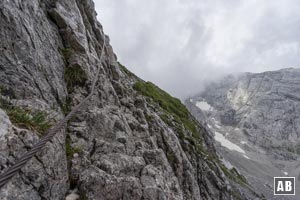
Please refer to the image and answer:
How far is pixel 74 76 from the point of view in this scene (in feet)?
56.5

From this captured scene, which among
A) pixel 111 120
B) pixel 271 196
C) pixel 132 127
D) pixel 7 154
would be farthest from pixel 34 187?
pixel 271 196

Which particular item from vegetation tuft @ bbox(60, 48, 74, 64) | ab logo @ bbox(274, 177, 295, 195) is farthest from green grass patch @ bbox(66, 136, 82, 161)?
ab logo @ bbox(274, 177, 295, 195)

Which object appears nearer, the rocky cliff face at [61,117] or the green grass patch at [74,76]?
the rocky cliff face at [61,117]

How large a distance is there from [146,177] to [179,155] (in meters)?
11.4

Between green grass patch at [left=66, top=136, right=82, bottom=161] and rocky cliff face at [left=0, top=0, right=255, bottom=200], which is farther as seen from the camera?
green grass patch at [left=66, top=136, right=82, bottom=161]

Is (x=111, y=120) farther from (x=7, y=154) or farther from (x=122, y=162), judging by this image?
(x=7, y=154)

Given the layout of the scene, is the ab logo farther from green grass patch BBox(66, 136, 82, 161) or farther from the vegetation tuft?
green grass patch BBox(66, 136, 82, 161)

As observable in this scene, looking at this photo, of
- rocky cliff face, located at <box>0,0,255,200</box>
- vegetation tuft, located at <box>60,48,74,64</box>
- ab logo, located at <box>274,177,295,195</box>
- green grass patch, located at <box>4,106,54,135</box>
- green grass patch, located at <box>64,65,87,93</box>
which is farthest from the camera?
ab logo, located at <box>274,177,295,195</box>

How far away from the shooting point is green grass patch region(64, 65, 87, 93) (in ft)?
54.2

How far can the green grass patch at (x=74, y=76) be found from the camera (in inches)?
650

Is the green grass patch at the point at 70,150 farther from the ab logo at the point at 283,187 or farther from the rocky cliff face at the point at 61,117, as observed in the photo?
the ab logo at the point at 283,187

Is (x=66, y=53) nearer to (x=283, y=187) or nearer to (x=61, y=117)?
(x=61, y=117)

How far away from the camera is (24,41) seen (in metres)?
13.1

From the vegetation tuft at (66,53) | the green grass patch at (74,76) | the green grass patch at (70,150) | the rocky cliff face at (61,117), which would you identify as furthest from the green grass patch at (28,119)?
the vegetation tuft at (66,53)
